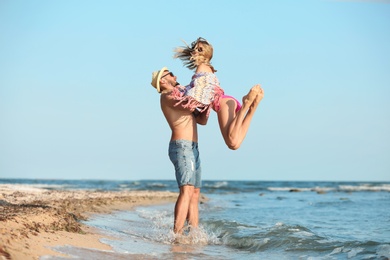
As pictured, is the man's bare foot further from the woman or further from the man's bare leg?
the man's bare leg

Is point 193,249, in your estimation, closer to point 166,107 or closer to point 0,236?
point 166,107

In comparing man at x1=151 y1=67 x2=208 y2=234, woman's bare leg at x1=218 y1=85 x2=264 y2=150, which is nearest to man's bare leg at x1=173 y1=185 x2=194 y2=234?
man at x1=151 y1=67 x2=208 y2=234

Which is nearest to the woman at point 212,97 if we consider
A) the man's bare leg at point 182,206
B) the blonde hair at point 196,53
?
the blonde hair at point 196,53

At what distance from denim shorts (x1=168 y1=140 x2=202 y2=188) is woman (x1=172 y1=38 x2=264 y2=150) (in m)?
0.46

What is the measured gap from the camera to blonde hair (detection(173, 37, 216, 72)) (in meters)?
6.39

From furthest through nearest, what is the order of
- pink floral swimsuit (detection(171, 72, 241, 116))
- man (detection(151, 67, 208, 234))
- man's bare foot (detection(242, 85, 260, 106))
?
man (detection(151, 67, 208, 234)), pink floral swimsuit (detection(171, 72, 241, 116)), man's bare foot (detection(242, 85, 260, 106))

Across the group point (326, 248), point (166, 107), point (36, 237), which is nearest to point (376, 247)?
point (326, 248)

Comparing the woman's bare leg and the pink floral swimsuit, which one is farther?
the pink floral swimsuit

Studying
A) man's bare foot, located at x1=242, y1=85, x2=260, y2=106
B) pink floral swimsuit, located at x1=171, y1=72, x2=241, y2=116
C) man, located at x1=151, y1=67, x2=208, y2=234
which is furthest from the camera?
man, located at x1=151, y1=67, x2=208, y2=234

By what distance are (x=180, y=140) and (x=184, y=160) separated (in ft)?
0.80

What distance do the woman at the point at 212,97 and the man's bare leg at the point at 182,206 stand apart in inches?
33.1

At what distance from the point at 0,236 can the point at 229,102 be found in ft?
9.53

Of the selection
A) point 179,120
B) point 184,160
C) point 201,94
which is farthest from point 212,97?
point 184,160

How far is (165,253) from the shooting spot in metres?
5.39
